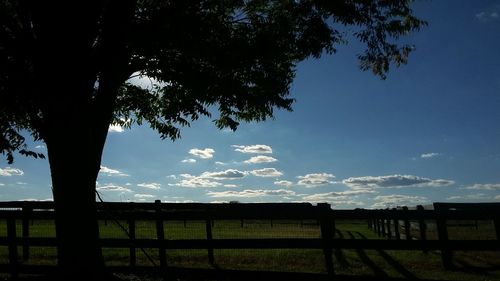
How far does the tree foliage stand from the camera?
945cm

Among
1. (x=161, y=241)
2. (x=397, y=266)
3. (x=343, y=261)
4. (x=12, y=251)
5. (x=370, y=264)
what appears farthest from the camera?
(x=343, y=261)

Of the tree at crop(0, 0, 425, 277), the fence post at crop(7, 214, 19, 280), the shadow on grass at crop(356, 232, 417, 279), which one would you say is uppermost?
the tree at crop(0, 0, 425, 277)

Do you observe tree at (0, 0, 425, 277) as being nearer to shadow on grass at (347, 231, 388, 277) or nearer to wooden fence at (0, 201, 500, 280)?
wooden fence at (0, 201, 500, 280)

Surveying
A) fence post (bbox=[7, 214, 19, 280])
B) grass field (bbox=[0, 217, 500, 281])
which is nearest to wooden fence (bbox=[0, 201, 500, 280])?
fence post (bbox=[7, 214, 19, 280])

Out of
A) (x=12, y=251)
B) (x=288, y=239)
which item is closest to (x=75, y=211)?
(x=12, y=251)

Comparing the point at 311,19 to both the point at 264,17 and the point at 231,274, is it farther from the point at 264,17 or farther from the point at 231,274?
the point at 231,274

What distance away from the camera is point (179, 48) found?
10430 millimetres

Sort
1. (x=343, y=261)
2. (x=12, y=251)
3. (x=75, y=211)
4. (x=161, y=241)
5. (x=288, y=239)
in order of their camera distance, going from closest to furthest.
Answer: (x=288, y=239) → (x=75, y=211) → (x=161, y=241) → (x=12, y=251) → (x=343, y=261)

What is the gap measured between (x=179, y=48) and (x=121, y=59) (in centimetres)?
138

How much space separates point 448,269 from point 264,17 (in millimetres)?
7642

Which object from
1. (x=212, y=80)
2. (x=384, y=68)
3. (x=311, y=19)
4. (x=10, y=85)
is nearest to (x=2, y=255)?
(x=10, y=85)

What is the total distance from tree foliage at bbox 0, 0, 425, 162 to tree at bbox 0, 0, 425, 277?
1.0 inches

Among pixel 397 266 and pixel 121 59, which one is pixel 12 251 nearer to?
pixel 121 59

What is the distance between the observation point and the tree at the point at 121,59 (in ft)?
30.2
